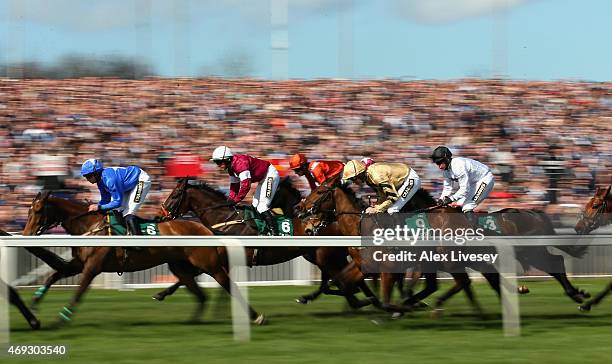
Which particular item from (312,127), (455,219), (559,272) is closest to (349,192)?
(455,219)

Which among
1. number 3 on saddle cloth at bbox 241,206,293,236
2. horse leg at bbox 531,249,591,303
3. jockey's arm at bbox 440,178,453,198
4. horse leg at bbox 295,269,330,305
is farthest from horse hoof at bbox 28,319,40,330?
horse leg at bbox 531,249,591,303

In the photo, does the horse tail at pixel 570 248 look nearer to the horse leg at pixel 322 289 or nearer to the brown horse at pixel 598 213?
the brown horse at pixel 598 213

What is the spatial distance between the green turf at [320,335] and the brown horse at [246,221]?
46 cm

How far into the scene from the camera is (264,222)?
10016 mm

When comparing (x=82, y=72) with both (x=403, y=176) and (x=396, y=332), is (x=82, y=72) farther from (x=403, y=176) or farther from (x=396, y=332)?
(x=396, y=332)

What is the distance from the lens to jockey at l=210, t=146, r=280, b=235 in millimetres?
10117

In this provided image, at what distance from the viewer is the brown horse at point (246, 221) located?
950 cm

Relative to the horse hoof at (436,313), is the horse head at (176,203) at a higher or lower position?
higher

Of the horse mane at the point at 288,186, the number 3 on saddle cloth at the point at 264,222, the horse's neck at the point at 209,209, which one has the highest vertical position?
the horse mane at the point at 288,186

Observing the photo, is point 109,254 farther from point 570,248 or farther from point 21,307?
point 570,248

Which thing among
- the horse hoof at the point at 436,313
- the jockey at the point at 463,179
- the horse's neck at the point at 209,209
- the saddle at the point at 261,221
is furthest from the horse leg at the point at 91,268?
the jockey at the point at 463,179

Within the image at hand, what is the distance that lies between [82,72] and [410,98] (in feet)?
24.6

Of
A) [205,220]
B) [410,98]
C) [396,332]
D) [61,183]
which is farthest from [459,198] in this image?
[410,98]

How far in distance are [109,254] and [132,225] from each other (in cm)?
45
